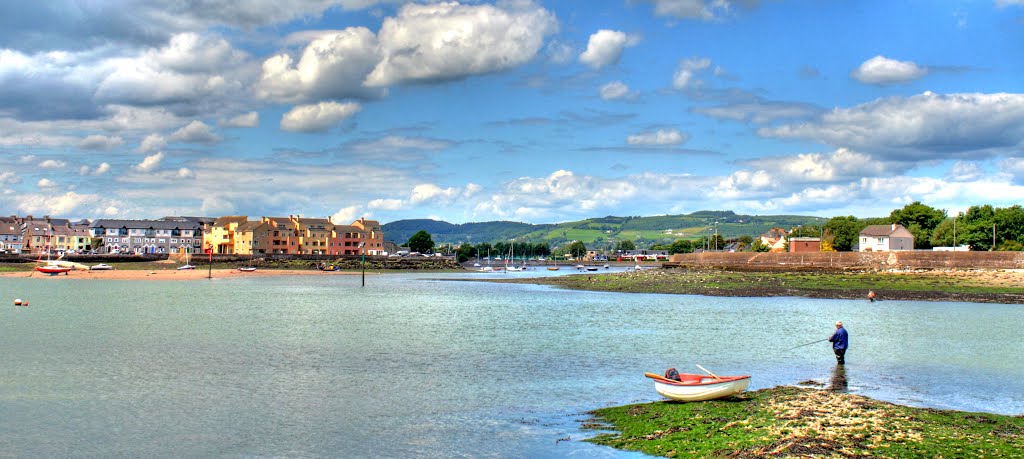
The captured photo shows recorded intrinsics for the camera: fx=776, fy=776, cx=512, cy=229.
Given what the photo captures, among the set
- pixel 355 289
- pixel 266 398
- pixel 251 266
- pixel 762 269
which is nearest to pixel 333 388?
pixel 266 398

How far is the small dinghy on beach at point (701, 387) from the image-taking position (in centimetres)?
2288

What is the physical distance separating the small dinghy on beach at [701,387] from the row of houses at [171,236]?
164 meters

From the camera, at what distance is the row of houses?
593 feet

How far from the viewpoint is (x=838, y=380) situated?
1118 inches

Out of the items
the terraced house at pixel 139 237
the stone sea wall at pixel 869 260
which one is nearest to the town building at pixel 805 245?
the stone sea wall at pixel 869 260

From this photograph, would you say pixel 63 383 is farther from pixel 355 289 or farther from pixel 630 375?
pixel 355 289

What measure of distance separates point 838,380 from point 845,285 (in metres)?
59.1

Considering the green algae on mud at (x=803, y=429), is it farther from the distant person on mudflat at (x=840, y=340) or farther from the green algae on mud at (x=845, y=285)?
the green algae on mud at (x=845, y=285)

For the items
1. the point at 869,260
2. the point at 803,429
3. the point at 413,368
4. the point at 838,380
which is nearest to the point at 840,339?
the point at 838,380

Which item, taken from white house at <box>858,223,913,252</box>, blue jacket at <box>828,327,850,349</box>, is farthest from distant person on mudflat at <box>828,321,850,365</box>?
white house at <box>858,223,913,252</box>

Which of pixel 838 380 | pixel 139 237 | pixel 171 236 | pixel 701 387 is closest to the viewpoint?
pixel 701 387

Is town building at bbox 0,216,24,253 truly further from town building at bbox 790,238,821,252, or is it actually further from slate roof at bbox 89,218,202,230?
town building at bbox 790,238,821,252

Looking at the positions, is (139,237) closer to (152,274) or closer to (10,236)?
(10,236)

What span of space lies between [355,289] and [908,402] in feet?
257
